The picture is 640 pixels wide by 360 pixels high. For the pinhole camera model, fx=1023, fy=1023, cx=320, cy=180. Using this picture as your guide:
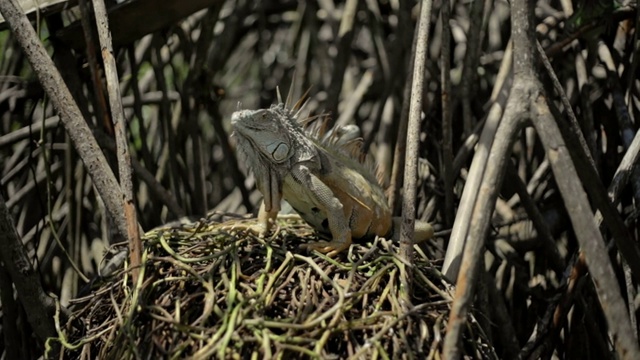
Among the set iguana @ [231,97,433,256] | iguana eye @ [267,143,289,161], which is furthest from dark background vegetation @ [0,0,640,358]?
iguana eye @ [267,143,289,161]

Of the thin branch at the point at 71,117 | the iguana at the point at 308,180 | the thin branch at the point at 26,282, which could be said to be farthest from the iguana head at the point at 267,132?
the thin branch at the point at 26,282

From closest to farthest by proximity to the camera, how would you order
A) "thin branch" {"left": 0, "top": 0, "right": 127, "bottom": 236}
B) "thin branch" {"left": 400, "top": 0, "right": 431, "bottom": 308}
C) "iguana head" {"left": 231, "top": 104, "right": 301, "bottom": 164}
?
"thin branch" {"left": 400, "top": 0, "right": 431, "bottom": 308}
"iguana head" {"left": 231, "top": 104, "right": 301, "bottom": 164}
"thin branch" {"left": 0, "top": 0, "right": 127, "bottom": 236}

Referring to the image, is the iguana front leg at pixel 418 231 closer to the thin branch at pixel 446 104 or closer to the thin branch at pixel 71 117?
the thin branch at pixel 446 104

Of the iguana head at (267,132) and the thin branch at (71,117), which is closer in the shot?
the iguana head at (267,132)

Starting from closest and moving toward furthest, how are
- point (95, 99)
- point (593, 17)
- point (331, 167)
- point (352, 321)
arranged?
point (352, 321) → point (331, 167) → point (593, 17) → point (95, 99)

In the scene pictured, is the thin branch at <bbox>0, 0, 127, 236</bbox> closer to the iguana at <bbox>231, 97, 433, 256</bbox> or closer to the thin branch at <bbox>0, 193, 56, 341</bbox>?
the thin branch at <bbox>0, 193, 56, 341</bbox>

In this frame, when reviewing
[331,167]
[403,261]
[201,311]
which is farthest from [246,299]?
[331,167]

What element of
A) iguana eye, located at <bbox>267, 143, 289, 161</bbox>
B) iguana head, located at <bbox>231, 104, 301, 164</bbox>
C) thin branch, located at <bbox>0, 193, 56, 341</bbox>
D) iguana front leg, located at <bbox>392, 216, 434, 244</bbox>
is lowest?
iguana front leg, located at <bbox>392, 216, 434, 244</bbox>

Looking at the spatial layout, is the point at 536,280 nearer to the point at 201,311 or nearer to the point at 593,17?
the point at 593,17
